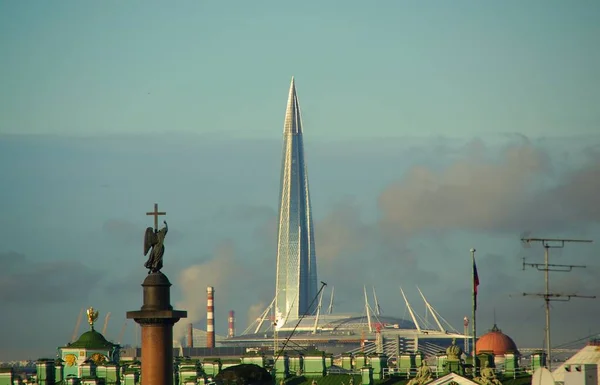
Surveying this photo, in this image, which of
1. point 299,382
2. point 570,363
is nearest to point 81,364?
point 299,382

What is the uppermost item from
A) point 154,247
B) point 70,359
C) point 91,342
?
point 154,247

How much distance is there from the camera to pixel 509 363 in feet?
469

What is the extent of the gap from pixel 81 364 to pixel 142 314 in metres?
84.3

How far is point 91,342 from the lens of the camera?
167375 mm

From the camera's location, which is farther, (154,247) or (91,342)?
(91,342)

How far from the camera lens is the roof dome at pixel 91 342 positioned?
547ft

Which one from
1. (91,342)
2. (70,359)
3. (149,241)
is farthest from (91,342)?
(149,241)

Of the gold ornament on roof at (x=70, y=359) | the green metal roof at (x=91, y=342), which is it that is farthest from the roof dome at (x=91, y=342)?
the gold ornament on roof at (x=70, y=359)

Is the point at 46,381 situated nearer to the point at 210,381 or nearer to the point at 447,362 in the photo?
the point at 210,381

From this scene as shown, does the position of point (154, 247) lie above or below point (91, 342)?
above

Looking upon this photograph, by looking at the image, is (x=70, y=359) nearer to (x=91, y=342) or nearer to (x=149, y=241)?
(x=91, y=342)

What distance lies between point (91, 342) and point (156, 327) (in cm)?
9092

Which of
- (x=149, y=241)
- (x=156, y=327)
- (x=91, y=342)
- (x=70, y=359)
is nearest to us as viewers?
(x=156, y=327)

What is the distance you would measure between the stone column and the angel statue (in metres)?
0.77
